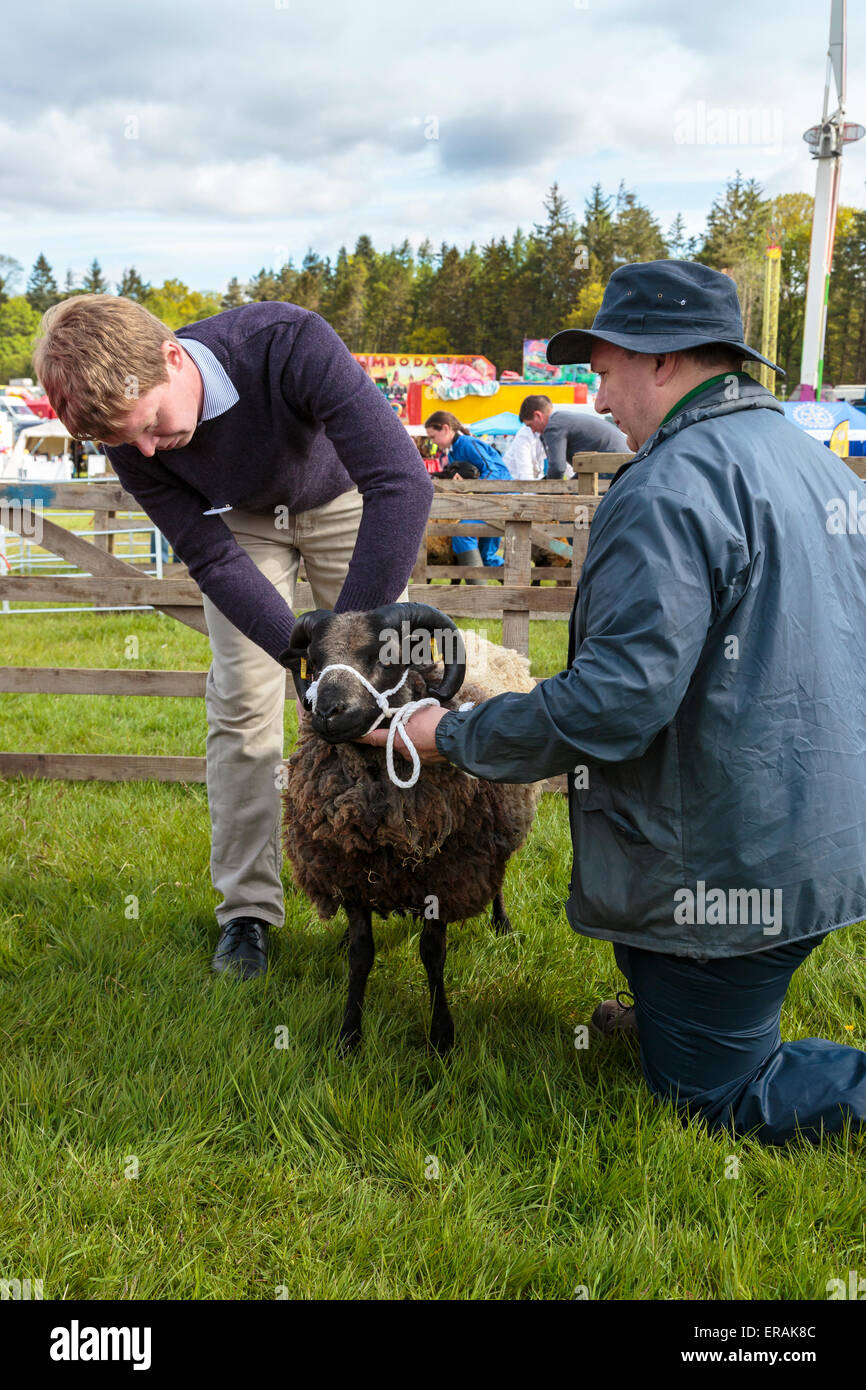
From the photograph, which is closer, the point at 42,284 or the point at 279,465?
the point at 279,465

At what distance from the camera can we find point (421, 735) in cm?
248

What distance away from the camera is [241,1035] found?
109 inches

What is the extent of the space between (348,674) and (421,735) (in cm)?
24

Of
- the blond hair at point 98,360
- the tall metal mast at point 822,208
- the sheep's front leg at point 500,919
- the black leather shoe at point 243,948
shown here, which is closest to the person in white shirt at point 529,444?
the sheep's front leg at point 500,919

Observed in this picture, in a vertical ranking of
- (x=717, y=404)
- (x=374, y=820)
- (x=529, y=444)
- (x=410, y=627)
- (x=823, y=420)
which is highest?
(x=823, y=420)

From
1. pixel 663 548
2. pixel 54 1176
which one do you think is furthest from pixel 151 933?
pixel 663 548

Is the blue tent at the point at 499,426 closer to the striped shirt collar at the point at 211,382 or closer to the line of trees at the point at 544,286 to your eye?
the striped shirt collar at the point at 211,382

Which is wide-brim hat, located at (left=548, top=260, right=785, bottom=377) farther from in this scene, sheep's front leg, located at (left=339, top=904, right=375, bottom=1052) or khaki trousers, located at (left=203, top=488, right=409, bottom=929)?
sheep's front leg, located at (left=339, top=904, right=375, bottom=1052)

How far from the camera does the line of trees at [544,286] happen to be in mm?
76438

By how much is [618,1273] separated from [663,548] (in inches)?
58.0

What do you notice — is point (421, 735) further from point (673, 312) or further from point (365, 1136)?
point (673, 312)

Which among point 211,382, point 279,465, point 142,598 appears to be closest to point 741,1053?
point 279,465

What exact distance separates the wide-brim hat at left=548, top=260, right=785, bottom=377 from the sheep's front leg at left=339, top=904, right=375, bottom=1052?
5.63ft

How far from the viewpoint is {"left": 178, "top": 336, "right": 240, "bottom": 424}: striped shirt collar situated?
290 cm
